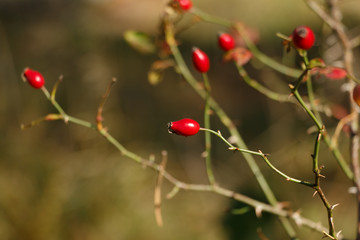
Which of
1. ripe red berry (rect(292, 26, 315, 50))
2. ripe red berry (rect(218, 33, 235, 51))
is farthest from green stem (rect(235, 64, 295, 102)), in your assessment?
ripe red berry (rect(292, 26, 315, 50))

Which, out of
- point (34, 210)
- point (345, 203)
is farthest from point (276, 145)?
point (34, 210)

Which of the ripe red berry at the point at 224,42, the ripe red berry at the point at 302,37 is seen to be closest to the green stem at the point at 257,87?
the ripe red berry at the point at 224,42

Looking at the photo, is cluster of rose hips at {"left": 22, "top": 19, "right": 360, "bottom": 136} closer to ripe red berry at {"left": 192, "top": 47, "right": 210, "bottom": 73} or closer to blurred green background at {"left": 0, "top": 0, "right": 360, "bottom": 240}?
ripe red berry at {"left": 192, "top": 47, "right": 210, "bottom": 73}

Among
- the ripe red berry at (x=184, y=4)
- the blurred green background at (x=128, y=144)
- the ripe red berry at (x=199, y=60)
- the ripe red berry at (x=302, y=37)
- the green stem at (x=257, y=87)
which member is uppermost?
the ripe red berry at (x=302, y=37)

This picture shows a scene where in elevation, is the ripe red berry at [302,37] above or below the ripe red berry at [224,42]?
above

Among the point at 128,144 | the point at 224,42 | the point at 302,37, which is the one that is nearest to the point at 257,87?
the point at 224,42

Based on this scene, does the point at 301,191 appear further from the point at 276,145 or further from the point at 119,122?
the point at 119,122

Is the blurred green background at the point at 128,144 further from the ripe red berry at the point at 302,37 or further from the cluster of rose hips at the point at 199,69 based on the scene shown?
the ripe red berry at the point at 302,37
